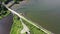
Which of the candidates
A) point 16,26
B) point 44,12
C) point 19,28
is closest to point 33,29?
point 19,28

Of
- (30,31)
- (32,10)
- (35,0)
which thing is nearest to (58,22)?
(30,31)

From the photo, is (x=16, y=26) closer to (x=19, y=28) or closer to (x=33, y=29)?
(x=19, y=28)

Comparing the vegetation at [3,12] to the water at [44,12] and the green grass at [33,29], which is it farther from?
the green grass at [33,29]

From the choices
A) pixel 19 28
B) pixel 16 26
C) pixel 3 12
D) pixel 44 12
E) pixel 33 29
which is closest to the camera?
pixel 33 29

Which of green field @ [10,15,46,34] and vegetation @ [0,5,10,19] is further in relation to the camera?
vegetation @ [0,5,10,19]

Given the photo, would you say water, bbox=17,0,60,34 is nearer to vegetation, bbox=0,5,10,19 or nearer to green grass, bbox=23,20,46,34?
green grass, bbox=23,20,46,34

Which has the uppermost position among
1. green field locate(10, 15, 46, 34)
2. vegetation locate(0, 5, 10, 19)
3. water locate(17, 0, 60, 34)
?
water locate(17, 0, 60, 34)

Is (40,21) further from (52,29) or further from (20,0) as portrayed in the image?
(20,0)

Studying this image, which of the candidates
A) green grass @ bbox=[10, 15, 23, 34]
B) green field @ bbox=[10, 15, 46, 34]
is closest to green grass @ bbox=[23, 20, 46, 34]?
green field @ bbox=[10, 15, 46, 34]
